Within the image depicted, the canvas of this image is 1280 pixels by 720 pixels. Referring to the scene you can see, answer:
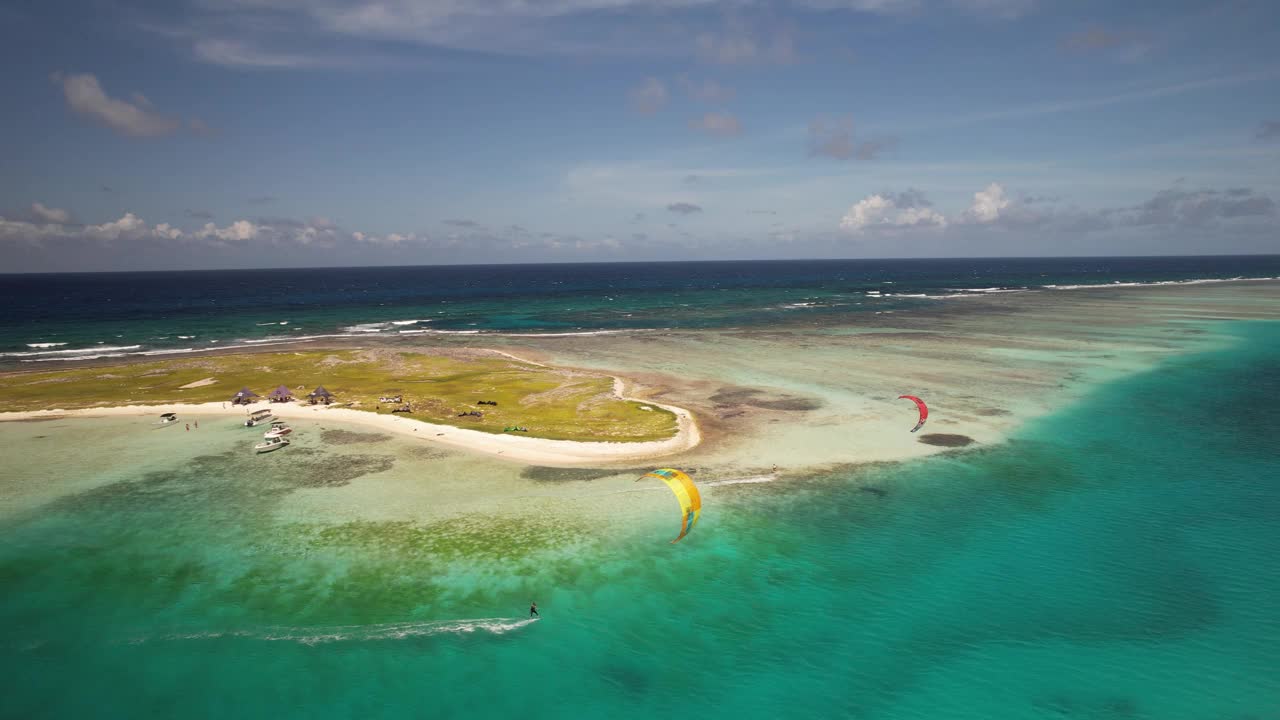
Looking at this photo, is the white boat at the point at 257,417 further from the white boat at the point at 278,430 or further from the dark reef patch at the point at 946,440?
the dark reef patch at the point at 946,440

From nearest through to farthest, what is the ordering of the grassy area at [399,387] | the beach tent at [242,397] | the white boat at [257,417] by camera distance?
the grassy area at [399,387] < the white boat at [257,417] < the beach tent at [242,397]

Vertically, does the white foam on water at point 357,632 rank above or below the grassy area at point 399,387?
below

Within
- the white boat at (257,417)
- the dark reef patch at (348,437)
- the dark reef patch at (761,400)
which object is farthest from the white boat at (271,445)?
the dark reef patch at (761,400)

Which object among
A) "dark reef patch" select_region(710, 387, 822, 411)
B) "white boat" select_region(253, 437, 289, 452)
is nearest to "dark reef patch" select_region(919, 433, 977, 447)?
"dark reef patch" select_region(710, 387, 822, 411)

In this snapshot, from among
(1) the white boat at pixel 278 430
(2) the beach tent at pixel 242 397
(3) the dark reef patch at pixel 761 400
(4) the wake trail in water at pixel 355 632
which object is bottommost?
(4) the wake trail in water at pixel 355 632

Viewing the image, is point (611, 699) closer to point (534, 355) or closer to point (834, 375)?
point (834, 375)

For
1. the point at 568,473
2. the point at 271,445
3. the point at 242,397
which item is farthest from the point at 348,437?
the point at 568,473
